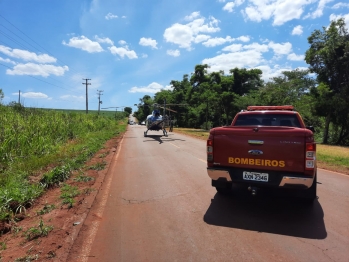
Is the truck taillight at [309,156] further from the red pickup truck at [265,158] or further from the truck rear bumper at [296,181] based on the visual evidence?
the truck rear bumper at [296,181]

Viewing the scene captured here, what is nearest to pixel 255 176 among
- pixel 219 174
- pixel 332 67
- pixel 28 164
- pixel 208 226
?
pixel 219 174

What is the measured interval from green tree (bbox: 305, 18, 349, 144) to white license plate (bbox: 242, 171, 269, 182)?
75.6 feet

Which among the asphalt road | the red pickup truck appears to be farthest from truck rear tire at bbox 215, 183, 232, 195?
the red pickup truck

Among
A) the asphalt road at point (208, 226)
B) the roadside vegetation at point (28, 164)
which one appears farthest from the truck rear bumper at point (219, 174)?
the roadside vegetation at point (28, 164)

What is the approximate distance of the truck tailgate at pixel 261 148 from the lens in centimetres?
453

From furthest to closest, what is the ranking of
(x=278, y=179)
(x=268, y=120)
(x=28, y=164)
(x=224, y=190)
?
(x=28, y=164) → (x=268, y=120) → (x=224, y=190) → (x=278, y=179)

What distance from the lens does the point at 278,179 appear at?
470 centimetres

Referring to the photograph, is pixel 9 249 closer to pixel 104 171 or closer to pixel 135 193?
pixel 135 193

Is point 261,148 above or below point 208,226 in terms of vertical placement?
above

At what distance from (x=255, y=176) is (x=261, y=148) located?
547 millimetres

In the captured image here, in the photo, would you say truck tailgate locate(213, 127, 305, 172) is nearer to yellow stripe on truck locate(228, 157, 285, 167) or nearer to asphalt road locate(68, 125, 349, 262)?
yellow stripe on truck locate(228, 157, 285, 167)

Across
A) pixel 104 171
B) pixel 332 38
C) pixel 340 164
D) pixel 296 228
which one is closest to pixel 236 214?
pixel 296 228

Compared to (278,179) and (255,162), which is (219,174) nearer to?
(255,162)

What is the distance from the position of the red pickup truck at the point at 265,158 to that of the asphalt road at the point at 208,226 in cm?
53
